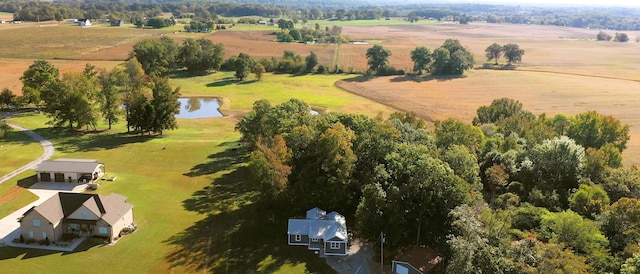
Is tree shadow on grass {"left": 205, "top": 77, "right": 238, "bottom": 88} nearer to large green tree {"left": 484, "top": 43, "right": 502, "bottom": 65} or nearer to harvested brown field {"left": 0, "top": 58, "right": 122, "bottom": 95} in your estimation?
harvested brown field {"left": 0, "top": 58, "right": 122, "bottom": 95}

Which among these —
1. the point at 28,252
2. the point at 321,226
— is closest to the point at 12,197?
the point at 28,252

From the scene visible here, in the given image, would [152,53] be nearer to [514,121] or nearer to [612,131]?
[514,121]

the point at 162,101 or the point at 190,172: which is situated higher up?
the point at 162,101

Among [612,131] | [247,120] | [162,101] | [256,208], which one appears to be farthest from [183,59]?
[612,131]

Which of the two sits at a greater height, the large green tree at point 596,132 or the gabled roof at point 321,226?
the large green tree at point 596,132

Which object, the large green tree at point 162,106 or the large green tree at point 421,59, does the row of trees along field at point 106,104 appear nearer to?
the large green tree at point 162,106

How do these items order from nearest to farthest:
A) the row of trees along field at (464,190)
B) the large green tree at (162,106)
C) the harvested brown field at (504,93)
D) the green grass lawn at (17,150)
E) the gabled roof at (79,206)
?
1. the row of trees along field at (464,190)
2. the gabled roof at (79,206)
3. the green grass lawn at (17,150)
4. the large green tree at (162,106)
5. the harvested brown field at (504,93)

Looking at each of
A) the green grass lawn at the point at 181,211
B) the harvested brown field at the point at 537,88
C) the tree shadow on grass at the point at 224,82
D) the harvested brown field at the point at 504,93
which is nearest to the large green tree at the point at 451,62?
the harvested brown field at the point at 537,88
